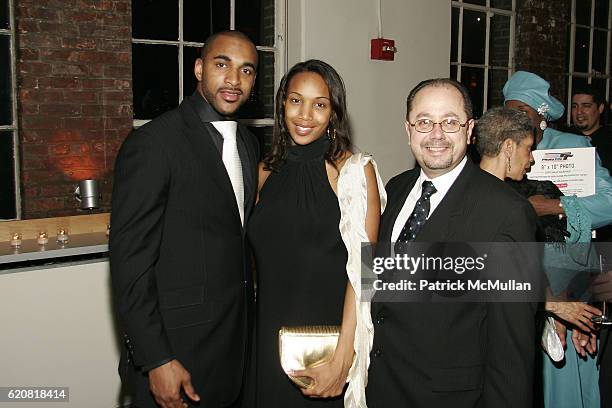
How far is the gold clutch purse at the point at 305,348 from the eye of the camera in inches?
82.0

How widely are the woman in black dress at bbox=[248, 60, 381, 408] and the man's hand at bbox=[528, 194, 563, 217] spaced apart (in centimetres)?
96

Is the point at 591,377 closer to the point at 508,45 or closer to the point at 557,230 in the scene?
the point at 557,230

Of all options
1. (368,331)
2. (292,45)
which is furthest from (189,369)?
(292,45)

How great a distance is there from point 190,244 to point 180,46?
8.22 feet

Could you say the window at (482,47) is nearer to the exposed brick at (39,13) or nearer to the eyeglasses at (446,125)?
the exposed brick at (39,13)

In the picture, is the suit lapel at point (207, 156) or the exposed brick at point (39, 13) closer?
the suit lapel at point (207, 156)

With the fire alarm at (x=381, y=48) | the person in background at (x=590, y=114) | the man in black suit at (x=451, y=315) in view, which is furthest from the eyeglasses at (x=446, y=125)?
the person in background at (x=590, y=114)

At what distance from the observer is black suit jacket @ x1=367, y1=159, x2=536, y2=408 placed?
169cm

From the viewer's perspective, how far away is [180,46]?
4148mm

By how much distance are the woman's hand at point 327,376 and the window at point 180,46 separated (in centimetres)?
249

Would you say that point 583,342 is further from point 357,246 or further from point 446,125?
point 446,125

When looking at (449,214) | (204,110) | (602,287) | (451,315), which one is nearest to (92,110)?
(204,110)

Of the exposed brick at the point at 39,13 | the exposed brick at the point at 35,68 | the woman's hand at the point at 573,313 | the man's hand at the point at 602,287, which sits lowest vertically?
the woman's hand at the point at 573,313

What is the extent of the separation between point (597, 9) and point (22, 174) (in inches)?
278
